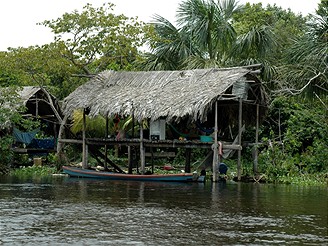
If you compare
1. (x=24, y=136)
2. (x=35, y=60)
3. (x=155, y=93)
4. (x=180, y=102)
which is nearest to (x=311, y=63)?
(x=180, y=102)

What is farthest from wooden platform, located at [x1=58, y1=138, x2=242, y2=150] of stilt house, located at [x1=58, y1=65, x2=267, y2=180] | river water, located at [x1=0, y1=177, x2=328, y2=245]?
river water, located at [x1=0, y1=177, x2=328, y2=245]

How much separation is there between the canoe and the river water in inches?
29.4

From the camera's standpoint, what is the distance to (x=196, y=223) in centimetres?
1298

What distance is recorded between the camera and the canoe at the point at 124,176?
2242cm

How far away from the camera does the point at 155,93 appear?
24.1m

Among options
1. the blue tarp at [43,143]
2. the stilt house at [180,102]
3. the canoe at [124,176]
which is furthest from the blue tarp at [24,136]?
the canoe at [124,176]

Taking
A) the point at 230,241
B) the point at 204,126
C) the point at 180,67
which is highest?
the point at 180,67

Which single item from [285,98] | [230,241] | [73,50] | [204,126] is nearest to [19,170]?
[73,50]

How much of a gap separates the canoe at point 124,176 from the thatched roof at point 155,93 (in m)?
1.92

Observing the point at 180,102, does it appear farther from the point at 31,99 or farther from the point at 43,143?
the point at 43,143

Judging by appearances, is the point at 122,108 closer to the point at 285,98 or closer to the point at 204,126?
the point at 204,126

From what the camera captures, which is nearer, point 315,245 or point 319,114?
point 315,245

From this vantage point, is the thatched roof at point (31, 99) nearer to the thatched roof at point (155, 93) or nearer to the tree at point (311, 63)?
the thatched roof at point (155, 93)

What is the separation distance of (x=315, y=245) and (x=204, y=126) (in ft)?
51.3
